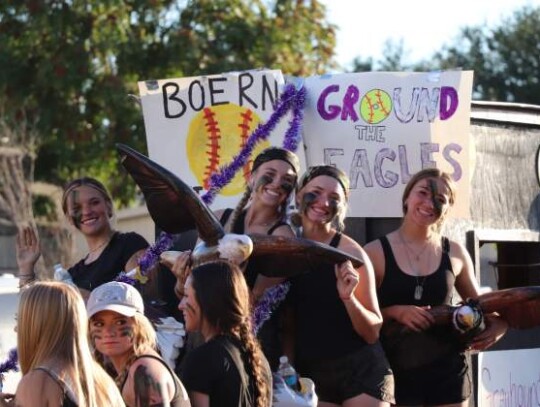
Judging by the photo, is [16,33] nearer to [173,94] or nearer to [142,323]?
[173,94]

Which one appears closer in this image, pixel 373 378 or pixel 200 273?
pixel 200 273

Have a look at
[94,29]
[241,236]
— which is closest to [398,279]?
[241,236]

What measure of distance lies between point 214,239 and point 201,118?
63.2 inches

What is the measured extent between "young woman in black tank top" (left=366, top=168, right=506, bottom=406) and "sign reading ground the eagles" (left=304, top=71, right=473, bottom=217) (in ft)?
2.09

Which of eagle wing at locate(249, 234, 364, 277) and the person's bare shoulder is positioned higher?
eagle wing at locate(249, 234, 364, 277)

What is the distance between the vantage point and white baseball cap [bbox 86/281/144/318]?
3949 mm

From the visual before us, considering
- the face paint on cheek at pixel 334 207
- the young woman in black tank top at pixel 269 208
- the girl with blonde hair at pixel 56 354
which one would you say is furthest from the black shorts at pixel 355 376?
the girl with blonde hair at pixel 56 354

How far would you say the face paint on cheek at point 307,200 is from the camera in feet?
16.8

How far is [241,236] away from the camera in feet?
15.8

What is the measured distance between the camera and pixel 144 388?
145 inches

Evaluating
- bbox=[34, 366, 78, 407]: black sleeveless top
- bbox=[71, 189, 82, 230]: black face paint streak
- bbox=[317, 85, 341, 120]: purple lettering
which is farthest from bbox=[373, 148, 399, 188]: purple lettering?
bbox=[34, 366, 78, 407]: black sleeveless top

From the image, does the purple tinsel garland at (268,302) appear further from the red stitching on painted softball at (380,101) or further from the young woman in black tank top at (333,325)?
the red stitching on painted softball at (380,101)

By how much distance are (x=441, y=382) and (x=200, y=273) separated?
1986 mm

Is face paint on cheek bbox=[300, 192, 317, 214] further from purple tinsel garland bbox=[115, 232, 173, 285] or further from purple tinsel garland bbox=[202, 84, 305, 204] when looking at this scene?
purple tinsel garland bbox=[202, 84, 305, 204]
